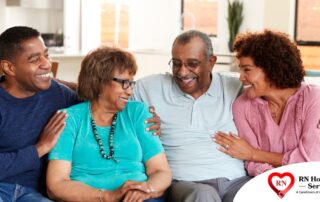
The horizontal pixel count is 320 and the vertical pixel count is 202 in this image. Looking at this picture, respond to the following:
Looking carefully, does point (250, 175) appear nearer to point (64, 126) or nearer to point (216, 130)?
point (216, 130)

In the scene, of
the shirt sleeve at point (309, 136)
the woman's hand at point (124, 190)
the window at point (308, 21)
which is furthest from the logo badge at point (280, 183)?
the window at point (308, 21)

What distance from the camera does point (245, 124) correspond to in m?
2.56

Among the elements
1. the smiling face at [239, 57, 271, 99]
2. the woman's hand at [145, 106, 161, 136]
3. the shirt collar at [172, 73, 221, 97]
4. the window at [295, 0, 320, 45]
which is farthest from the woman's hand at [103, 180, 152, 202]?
the window at [295, 0, 320, 45]

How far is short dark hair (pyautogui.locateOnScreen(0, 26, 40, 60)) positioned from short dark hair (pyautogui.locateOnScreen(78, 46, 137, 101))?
276 mm

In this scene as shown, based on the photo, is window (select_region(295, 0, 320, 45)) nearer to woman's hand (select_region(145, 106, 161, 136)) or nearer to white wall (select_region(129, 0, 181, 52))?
white wall (select_region(129, 0, 181, 52))

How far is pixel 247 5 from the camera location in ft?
23.0

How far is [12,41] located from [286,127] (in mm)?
1324

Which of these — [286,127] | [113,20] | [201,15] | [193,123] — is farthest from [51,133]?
[113,20]

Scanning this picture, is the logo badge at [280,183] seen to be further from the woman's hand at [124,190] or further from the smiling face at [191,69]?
the smiling face at [191,69]

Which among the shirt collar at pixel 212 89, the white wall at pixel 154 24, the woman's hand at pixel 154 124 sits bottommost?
the woman's hand at pixel 154 124

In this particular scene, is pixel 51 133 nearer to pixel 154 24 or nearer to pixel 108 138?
pixel 108 138

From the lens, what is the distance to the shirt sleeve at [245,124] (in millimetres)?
2545

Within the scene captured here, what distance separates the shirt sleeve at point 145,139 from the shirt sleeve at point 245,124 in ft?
1.57

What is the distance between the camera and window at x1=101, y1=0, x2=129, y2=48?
25.9ft
